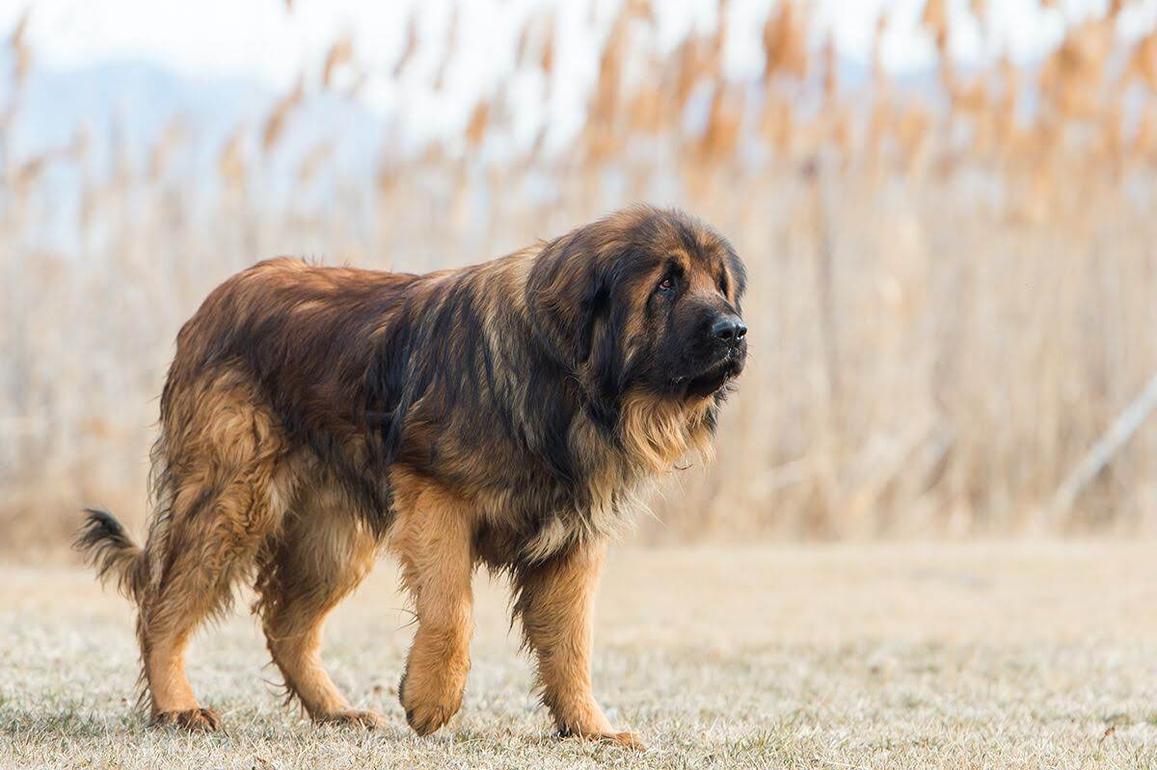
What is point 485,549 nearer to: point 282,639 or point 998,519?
point 282,639

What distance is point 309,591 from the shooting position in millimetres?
6523

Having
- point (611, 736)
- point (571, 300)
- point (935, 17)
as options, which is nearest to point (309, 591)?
point (611, 736)

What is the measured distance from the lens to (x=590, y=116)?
45.2 feet

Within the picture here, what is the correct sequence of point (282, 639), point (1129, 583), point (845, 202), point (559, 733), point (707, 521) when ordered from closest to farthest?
point (559, 733) → point (282, 639) → point (1129, 583) → point (707, 521) → point (845, 202)

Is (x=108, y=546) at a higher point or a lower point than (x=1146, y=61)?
lower

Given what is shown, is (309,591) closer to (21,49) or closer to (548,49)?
(21,49)

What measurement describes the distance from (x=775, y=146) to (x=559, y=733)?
29.5 ft

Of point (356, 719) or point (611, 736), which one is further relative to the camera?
point (356, 719)

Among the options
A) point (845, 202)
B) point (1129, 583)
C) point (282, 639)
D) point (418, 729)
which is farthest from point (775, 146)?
point (418, 729)

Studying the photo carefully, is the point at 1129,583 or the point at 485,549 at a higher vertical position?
the point at 485,549

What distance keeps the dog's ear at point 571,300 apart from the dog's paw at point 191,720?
1837mm

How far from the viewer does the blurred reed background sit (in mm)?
12516

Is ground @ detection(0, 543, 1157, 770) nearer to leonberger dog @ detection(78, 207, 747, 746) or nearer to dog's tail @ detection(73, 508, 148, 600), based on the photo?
leonberger dog @ detection(78, 207, 747, 746)

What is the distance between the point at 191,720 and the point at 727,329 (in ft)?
7.90
